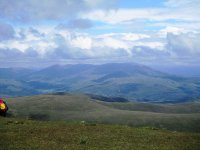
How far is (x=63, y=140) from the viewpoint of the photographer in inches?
1188

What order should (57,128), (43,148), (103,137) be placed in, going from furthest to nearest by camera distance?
1. (57,128)
2. (103,137)
3. (43,148)

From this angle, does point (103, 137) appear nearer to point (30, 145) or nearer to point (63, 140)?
point (63, 140)

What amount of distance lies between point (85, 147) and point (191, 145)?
10.3m

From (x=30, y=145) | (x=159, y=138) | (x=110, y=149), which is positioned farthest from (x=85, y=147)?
(x=159, y=138)

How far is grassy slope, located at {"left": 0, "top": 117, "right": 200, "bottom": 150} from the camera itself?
27.6 m

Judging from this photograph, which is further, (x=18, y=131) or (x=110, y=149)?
(x=18, y=131)

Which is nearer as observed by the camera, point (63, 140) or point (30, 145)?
point (30, 145)

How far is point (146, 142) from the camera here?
102 feet

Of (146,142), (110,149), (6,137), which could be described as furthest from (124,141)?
(6,137)

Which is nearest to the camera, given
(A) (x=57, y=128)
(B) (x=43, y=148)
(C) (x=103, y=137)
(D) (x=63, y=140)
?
(B) (x=43, y=148)

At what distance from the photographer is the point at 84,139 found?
30.1 metres

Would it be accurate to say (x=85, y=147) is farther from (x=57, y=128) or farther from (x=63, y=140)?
(x=57, y=128)

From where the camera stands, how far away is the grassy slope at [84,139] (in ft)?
90.6

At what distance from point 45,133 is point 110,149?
962cm
